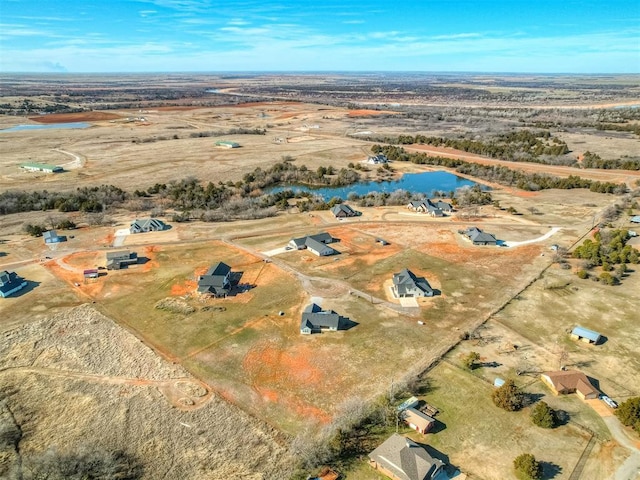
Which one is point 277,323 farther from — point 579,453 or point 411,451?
point 579,453

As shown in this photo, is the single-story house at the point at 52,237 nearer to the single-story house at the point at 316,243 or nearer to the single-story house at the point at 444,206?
the single-story house at the point at 316,243

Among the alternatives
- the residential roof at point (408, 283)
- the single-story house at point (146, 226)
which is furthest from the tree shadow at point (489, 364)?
the single-story house at point (146, 226)

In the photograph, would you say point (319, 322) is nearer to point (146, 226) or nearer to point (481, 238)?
point (481, 238)

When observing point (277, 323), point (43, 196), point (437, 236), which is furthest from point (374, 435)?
point (43, 196)

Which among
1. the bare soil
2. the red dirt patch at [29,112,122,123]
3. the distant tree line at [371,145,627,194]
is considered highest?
the red dirt patch at [29,112,122,123]

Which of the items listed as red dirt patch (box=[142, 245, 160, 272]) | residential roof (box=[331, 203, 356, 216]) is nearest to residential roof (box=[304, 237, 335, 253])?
residential roof (box=[331, 203, 356, 216])

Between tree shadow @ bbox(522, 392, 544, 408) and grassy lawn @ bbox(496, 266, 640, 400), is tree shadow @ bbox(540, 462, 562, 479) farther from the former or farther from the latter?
grassy lawn @ bbox(496, 266, 640, 400)

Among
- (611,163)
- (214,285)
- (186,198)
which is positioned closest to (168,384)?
(214,285)
